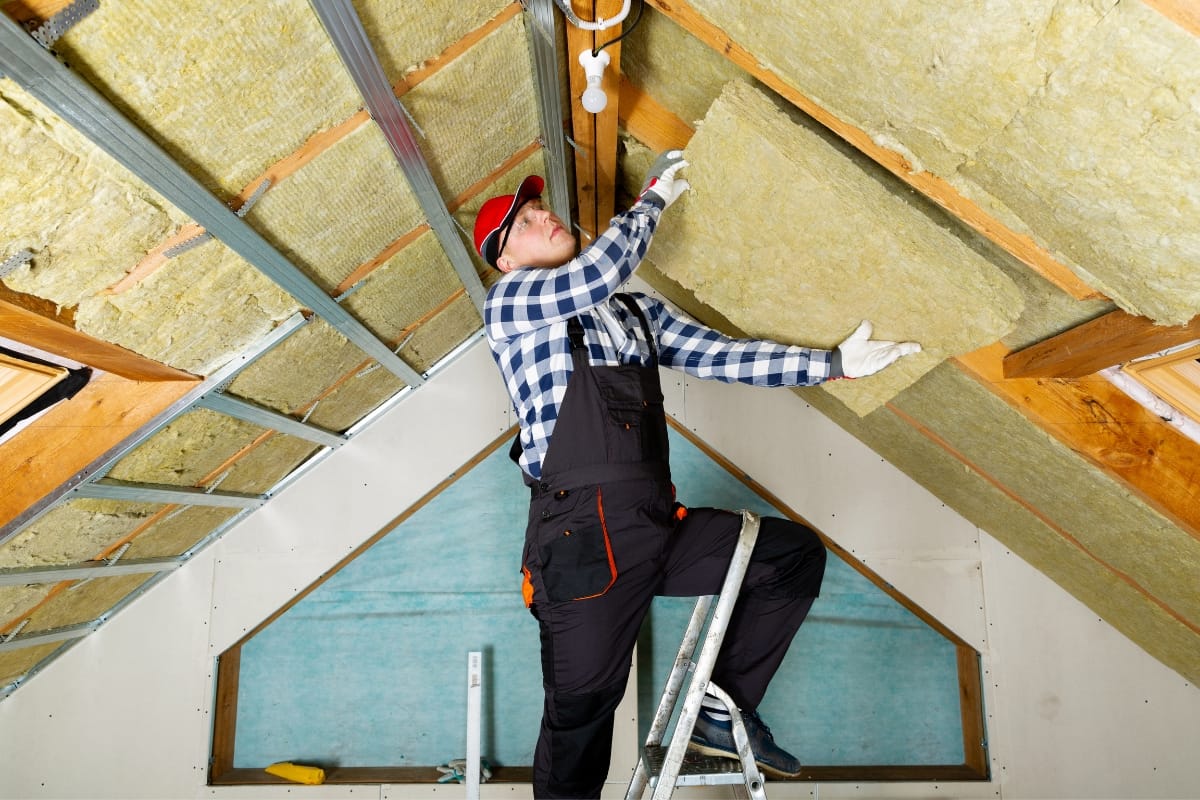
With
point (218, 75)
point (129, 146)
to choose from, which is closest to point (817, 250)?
point (218, 75)

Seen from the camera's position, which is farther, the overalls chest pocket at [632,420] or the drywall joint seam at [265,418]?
the drywall joint seam at [265,418]

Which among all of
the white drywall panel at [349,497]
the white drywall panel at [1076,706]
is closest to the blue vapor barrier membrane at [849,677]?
the white drywall panel at [1076,706]

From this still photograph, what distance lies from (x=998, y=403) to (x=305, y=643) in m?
2.83

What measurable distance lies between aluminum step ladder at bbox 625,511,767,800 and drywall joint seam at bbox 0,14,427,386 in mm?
1249

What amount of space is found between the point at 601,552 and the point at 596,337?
0.52 m

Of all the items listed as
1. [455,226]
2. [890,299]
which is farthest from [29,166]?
[890,299]

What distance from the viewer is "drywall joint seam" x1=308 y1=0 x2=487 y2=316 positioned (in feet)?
3.78

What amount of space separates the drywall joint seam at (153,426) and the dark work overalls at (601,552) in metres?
0.80

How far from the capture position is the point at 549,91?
1.72 m

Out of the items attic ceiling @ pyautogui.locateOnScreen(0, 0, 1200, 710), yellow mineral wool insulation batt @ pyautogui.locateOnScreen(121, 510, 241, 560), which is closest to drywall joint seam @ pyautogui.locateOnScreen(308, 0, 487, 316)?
attic ceiling @ pyautogui.locateOnScreen(0, 0, 1200, 710)

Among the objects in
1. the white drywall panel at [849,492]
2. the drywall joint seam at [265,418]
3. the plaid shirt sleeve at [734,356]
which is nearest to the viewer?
the plaid shirt sleeve at [734,356]

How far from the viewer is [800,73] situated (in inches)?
51.2

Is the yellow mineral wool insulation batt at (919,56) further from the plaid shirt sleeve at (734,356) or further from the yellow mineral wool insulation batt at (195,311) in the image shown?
the yellow mineral wool insulation batt at (195,311)

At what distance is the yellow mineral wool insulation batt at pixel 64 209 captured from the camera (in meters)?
1.02
